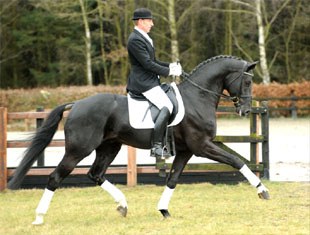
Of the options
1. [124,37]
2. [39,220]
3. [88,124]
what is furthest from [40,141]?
[124,37]

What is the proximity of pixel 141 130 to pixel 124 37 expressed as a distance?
32.7m

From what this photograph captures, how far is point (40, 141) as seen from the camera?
813 cm

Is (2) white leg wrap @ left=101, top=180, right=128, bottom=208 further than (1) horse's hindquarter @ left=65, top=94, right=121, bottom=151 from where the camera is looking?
Yes

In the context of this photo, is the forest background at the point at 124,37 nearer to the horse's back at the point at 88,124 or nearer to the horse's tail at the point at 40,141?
the horse's tail at the point at 40,141

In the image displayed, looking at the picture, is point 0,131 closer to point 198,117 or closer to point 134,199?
point 134,199

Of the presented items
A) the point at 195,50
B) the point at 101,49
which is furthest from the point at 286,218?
the point at 101,49

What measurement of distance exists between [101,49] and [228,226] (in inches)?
1392

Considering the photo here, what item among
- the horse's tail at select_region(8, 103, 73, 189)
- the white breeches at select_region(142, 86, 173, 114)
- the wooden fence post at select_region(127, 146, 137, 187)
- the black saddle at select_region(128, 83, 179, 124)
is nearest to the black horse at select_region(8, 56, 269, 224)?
the horse's tail at select_region(8, 103, 73, 189)

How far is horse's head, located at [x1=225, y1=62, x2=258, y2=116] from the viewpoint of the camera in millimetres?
8125

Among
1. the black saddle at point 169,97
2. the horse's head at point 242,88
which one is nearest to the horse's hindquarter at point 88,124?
the black saddle at point 169,97

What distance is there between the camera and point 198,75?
8.22 meters

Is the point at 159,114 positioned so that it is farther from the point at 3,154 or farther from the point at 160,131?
the point at 3,154

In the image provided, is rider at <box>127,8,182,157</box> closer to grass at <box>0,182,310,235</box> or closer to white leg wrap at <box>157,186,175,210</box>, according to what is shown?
white leg wrap at <box>157,186,175,210</box>

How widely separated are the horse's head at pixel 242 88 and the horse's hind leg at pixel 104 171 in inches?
70.0
